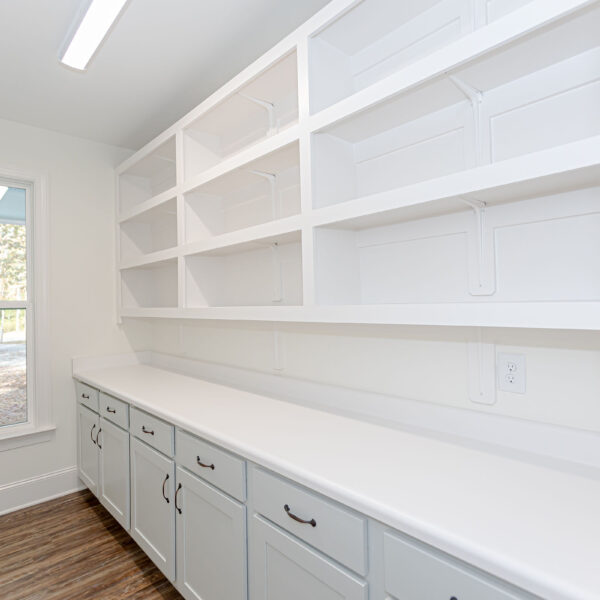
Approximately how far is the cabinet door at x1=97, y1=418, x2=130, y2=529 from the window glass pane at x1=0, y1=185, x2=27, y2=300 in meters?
1.10

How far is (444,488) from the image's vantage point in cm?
103

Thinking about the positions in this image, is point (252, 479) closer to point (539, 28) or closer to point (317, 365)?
point (317, 365)

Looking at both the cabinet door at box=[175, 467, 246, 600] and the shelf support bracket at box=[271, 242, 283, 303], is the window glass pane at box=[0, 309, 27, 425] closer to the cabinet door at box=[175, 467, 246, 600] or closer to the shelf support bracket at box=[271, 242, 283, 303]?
the cabinet door at box=[175, 467, 246, 600]

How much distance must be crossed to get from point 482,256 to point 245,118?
1497mm

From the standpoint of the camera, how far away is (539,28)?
39.3 inches

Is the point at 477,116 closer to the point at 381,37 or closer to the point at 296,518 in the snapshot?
the point at 381,37

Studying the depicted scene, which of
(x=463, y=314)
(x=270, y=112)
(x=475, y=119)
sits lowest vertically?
(x=463, y=314)

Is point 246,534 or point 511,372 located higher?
point 511,372

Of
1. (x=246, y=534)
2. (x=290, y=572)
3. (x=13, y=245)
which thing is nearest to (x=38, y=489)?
(x=13, y=245)

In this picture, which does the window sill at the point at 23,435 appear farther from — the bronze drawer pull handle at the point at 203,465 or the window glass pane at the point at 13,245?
the bronze drawer pull handle at the point at 203,465

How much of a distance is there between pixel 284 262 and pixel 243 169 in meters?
0.49

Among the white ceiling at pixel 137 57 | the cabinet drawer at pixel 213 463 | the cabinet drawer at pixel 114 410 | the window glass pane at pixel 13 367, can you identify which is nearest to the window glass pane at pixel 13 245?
the window glass pane at pixel 13 367

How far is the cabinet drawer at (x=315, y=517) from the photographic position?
102 cm

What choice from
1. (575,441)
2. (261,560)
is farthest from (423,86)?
(261,560)
